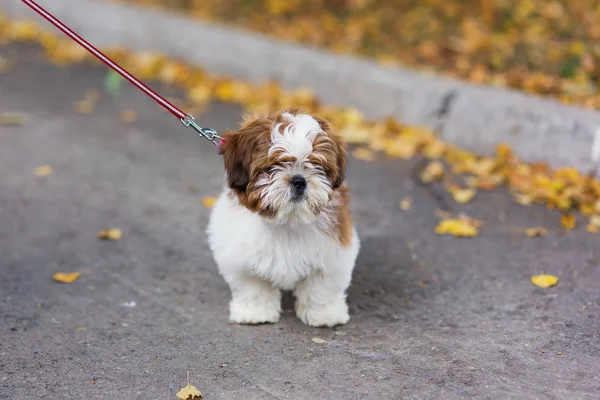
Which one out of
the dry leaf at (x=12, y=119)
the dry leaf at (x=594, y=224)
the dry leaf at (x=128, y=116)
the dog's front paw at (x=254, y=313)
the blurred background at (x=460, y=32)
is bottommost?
the dry leaf at (x=12, y=119)

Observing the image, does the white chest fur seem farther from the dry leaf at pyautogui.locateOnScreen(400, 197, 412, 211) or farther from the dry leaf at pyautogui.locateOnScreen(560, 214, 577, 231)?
the dry leaf at pyautogui.locateOnScreen(560, 214, 577, 231)

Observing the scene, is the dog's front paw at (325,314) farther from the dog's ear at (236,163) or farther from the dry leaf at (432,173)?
the dry leaf at (432,173)

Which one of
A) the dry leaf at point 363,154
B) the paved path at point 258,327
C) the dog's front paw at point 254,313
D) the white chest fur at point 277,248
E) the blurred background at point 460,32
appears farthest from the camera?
the blurred background at point 460,32

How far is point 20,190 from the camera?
6633mm

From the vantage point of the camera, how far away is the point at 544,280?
5.00 meters

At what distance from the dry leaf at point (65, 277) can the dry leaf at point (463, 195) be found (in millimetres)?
3151

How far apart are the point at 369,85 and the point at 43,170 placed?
3480 millimetres

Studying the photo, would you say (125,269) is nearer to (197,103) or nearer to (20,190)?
(20,190)

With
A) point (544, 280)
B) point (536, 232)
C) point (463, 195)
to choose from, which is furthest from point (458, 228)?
point (544, 280)

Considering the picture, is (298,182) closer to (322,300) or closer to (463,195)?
(322,300)

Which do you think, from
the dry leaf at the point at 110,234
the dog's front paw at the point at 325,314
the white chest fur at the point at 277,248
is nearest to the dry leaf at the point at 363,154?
the dry leaf at the point at 110,234

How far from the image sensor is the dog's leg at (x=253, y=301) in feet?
14.7

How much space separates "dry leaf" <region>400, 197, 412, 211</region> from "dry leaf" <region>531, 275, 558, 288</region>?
4.96 feet

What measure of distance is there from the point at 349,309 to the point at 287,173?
1233 millimetres
